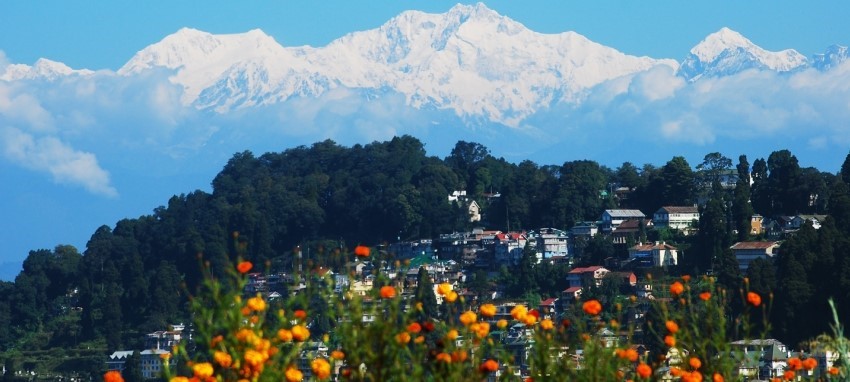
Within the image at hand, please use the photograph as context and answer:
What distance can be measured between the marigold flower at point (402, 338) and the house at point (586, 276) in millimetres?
46743

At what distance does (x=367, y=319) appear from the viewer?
7.28 meters

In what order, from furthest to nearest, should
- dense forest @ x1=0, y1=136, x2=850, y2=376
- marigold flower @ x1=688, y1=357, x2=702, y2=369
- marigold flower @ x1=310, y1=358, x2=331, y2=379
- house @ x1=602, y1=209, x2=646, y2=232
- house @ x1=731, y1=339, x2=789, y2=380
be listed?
1. house @ x1=602, y1=209, x2=646, y2=232
2. dense forest @ x1=0, y1=136, x2=850, y2=376
3. house @ x1=731, y1=339, x2=789, y2=380
4. marigold flower @ x1=688, y1=357, x2=702, y2=369
5. marigold flower @ x1=310, y1=358, x2=331, y2=379

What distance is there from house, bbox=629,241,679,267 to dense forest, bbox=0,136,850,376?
32.6 inches

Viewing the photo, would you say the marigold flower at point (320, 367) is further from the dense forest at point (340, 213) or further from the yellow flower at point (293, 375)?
the dense forest at point (340, 213)

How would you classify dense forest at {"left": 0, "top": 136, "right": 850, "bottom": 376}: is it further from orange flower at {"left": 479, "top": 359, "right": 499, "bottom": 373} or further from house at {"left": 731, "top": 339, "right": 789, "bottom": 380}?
orange flower at {"left": 479, "top": 359, "right": 499, "bottom": 373}

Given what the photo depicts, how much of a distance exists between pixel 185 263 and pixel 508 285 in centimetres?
1513

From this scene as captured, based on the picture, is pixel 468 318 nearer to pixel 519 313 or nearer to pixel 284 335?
pixel 519 313

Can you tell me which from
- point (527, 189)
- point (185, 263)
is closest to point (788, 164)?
point (527, 189)

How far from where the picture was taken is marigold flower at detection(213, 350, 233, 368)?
250 inches

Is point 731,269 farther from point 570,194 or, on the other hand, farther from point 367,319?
point 367,319

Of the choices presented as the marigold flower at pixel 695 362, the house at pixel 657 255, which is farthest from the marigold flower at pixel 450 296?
the house at pixel 657 255

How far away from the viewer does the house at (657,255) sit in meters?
53.7

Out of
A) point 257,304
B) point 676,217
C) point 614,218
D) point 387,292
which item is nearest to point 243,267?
point 257,304

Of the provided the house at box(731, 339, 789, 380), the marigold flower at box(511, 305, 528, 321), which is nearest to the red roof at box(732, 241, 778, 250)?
the house at box(731, 339, 789, 380)
